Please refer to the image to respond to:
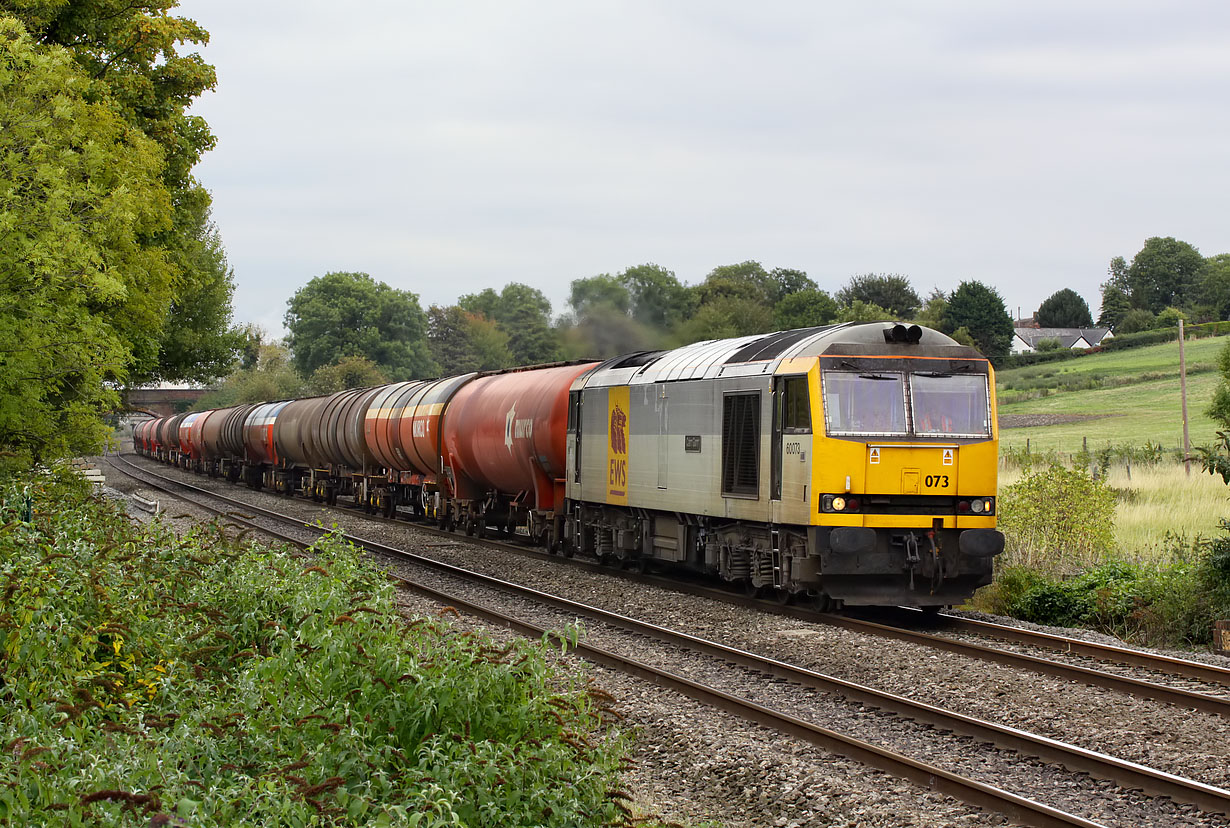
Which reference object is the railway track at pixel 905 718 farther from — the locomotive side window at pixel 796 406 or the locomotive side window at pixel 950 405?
the locomotive side window at pixel 950 405

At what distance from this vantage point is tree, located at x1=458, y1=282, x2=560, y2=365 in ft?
236

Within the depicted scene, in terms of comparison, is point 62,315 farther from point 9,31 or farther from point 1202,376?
point 1202,376

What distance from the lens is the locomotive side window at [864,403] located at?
510 inches

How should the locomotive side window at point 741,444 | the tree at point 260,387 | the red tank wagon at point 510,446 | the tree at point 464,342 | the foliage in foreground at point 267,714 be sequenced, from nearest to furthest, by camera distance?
the foliage in foreground at point 267,714 < the locomotive side window at point 741,444 < the red tank wagon at point 510,446 < the tree at point 464,342 < the tree at point 260,387

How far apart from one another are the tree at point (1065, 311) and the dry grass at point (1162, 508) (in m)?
110

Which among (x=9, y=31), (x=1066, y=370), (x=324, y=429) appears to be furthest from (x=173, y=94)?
(x=1066, y=370)

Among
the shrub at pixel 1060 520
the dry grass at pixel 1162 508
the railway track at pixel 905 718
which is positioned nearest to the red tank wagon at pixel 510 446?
the railway track at pixel 905 718

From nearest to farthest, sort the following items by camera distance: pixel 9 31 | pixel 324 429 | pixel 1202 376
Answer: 1. pixel 9 31
2. pixel 324 429
3. pixel 1202 376

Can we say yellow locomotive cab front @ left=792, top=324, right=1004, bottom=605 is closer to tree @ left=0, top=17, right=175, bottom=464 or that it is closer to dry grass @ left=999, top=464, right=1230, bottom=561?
dry grass @ left=999, top=464, right=1230, bottom=561

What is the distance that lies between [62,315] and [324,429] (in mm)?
20001

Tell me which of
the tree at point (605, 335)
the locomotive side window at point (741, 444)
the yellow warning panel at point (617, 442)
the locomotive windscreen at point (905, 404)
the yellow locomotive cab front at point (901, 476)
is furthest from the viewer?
the tree at point (605, 335)

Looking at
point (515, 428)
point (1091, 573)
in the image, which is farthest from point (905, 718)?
point (515, 428)

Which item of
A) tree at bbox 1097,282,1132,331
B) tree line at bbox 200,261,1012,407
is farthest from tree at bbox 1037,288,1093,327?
tree line at bbox 200,261,1012,407

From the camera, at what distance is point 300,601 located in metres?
7.61
